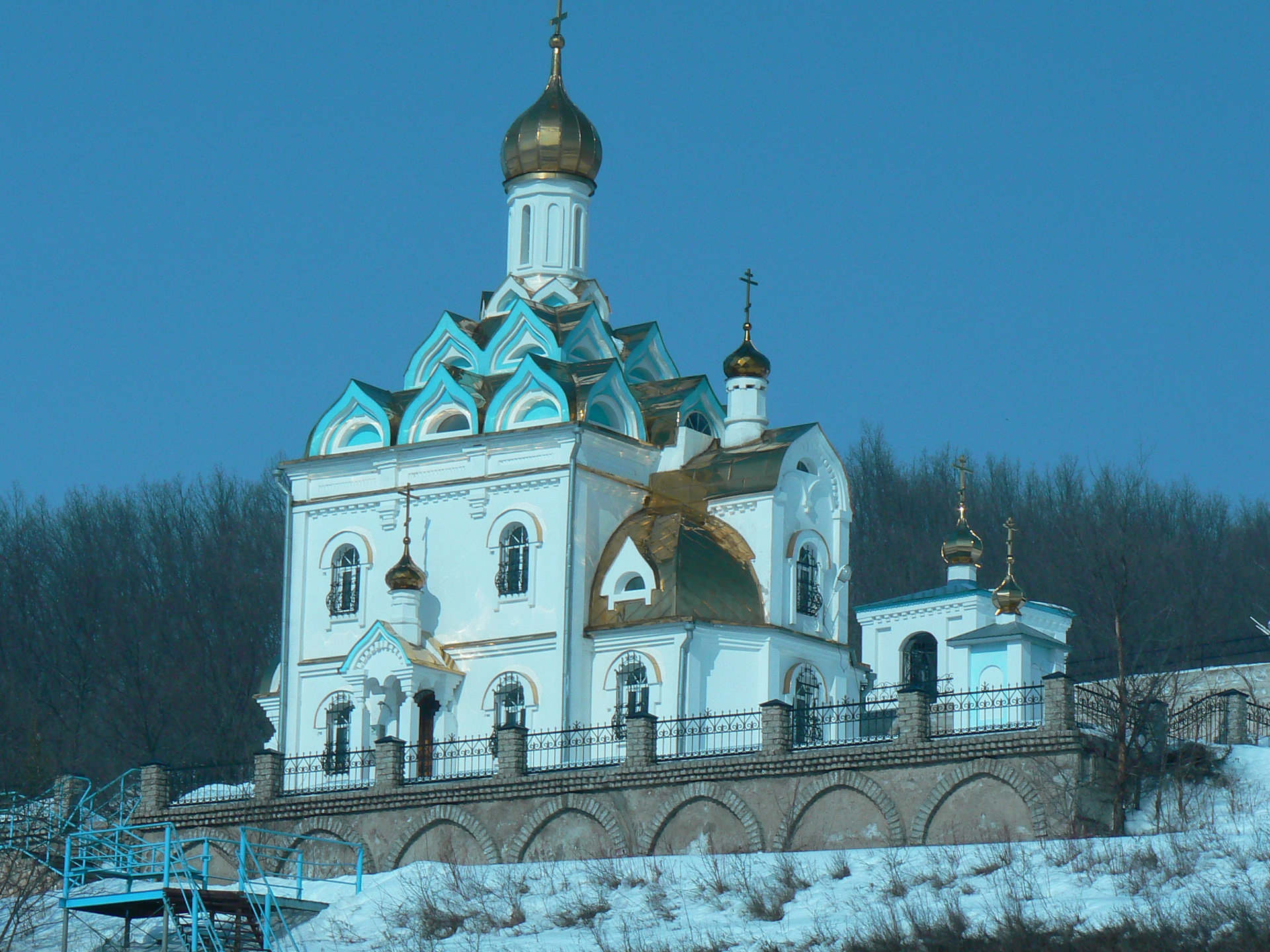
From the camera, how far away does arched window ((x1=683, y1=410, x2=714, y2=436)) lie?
93.4 ft

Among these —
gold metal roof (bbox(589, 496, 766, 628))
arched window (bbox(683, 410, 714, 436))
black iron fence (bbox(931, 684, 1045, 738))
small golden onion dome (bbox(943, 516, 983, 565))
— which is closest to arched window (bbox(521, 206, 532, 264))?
arched window (bbox(683, 410, 714, 436))

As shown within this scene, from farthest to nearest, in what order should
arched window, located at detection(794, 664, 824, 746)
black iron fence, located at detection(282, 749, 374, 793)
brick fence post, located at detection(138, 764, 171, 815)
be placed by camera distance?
arched window, located at detection(794, 664, 824, 746) → brick fence post, located at detection(138, 764, 171, 815) → black iron fence, located at detection(282, 749, 374, 793)

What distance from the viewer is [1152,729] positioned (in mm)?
20094

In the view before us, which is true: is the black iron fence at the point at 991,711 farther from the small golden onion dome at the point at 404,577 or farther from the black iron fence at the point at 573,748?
the small golden onion dome at the point at 404,577

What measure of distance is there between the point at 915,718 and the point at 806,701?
19.4ft

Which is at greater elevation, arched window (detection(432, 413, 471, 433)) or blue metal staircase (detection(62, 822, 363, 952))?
arched window (detection(432, 413, 471, 433))

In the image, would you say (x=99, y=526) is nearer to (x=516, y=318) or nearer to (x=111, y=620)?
(x=111, y=620)

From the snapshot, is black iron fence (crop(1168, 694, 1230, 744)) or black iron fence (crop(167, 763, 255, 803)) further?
black iron fence (crop(167, 763, 255, 803))

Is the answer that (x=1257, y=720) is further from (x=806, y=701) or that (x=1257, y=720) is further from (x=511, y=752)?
(x=511, y=752)

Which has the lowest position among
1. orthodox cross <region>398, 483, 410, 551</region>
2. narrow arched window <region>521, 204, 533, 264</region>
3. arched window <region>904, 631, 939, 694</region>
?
arched window <region>904, 631, 939, 694</region>

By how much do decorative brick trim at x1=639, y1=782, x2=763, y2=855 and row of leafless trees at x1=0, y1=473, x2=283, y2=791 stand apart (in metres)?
19.3

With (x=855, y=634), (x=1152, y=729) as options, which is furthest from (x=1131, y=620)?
(x=1152, y=729)

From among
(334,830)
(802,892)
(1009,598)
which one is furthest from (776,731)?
(1009,598)

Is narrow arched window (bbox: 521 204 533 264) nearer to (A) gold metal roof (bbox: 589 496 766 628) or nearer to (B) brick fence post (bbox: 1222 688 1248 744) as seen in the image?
(A) gold metal roof (bbox: 589 496 766 628)
